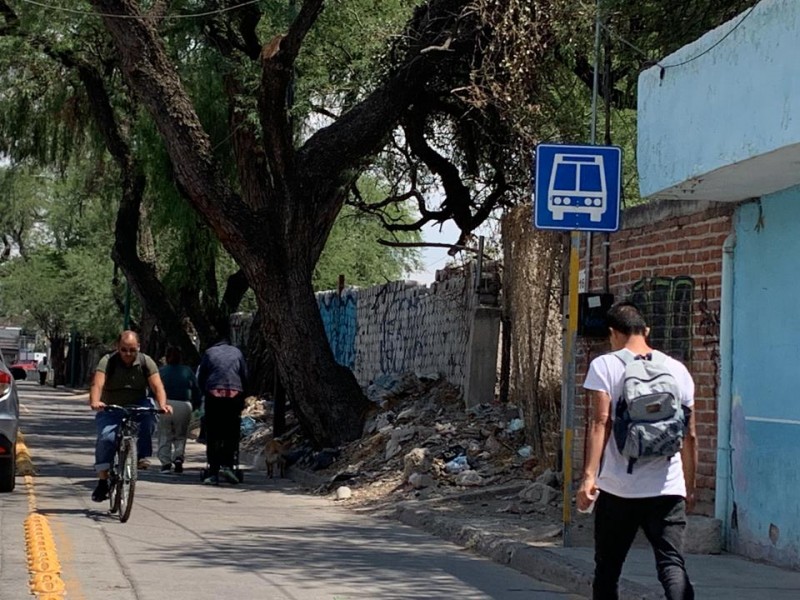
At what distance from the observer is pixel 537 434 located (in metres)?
15.6

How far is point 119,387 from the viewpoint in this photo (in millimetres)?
13406

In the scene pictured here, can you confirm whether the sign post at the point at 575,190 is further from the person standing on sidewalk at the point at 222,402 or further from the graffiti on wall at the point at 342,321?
the graffiti on wall at the point at 342,321

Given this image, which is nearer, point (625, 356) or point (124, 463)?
point (625, 356)

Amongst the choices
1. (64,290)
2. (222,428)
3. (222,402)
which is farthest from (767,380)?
(64,290)

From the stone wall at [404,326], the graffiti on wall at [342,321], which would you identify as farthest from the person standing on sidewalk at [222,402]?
the graffiti on wall at [342,321]

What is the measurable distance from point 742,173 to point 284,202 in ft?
32.9

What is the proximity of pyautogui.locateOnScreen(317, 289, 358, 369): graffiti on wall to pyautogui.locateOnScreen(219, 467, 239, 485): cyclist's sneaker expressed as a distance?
8.54 meters

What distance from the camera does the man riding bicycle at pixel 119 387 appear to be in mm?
13398

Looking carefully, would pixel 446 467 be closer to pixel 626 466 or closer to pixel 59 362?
pixel 626 466

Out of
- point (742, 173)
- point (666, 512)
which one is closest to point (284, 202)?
point (742, 173)

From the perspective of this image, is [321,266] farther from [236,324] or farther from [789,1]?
[789,1]

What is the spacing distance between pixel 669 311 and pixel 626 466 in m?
5.57

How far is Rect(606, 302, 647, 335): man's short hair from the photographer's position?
24.2 ft

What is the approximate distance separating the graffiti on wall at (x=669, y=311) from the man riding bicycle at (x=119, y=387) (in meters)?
4.60
